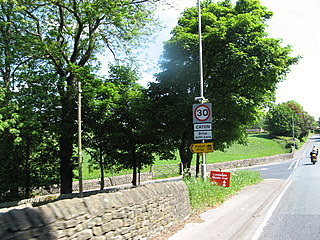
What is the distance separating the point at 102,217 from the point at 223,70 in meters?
13.4

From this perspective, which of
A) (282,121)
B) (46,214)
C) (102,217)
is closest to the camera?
(46,214)

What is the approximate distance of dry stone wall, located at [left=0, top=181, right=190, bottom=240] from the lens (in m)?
3.58

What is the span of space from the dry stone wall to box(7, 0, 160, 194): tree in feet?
34.3

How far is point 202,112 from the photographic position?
11.6 metres

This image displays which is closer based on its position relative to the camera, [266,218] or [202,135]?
[266,218]

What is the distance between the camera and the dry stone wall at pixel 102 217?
358 centimetres

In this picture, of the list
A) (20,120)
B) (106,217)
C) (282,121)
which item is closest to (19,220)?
(106,217)

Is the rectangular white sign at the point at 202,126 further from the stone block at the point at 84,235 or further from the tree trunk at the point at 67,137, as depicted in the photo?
the tree trunk at the point at 67,137

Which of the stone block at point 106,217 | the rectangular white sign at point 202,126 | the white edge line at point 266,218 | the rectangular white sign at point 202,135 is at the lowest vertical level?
the white edge line at point 266,218

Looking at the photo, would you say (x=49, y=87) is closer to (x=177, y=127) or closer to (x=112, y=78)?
(x=112, y=78)

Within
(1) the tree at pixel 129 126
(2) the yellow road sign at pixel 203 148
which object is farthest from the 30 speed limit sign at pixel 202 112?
(1) the tree at pixel 129 126

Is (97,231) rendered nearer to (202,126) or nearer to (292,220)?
(292,220)

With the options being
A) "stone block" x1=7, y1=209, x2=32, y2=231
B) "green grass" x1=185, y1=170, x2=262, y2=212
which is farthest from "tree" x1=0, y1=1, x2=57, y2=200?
"stone block" x1=7, y1=209, x2=32, y2=231

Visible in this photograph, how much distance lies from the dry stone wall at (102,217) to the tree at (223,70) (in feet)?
31.9
